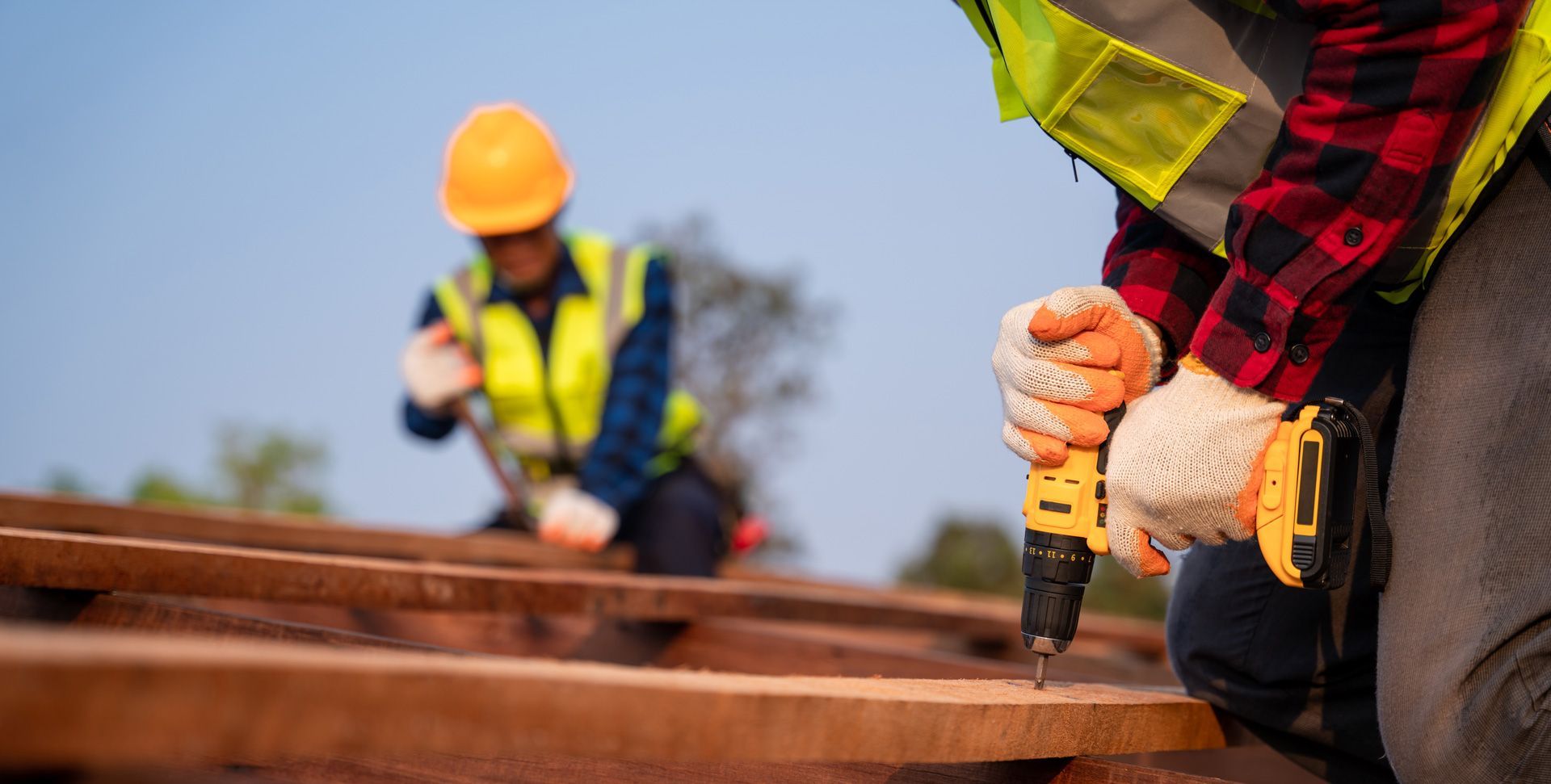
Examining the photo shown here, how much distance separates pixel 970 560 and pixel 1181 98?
37.1 ft

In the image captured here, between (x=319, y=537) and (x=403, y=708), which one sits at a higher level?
(x=403, y=708)

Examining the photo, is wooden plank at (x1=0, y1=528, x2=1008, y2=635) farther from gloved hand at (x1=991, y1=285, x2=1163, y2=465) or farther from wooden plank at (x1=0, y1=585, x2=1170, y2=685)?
gloved hand at (x1=991, y1=285, x2=1163, y2=465)

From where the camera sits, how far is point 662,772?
1.43m

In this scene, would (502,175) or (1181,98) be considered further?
(502,175)

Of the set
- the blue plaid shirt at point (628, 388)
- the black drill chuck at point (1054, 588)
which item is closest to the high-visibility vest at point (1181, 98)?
the black drill chuck at point (1054, 588)

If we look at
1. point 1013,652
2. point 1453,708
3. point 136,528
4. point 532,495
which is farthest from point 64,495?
point 1453,708

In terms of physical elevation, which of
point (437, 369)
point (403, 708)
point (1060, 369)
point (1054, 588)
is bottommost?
point (437, 369)

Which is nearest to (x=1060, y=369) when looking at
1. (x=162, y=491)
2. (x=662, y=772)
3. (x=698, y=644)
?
(x=662, y=772)

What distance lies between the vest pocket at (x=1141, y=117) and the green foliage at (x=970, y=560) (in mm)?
10467

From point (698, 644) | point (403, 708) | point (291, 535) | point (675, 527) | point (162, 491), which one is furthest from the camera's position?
point (162, 491)

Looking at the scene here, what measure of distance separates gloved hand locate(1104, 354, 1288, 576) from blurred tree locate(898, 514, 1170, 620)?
1002cm

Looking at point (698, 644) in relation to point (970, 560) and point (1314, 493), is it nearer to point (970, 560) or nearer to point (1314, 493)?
point (1314, 493)

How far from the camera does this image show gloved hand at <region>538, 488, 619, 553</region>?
4016 mm

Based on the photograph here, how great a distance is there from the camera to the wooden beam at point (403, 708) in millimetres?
661
